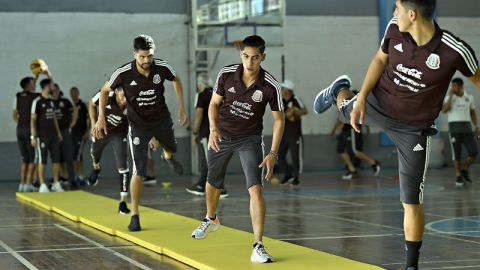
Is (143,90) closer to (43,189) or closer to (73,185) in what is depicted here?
(43,189)

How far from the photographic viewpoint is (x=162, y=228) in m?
12.2

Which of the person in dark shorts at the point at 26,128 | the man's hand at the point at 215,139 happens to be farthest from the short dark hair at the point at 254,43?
the person in dark shorts at the point at 26,128

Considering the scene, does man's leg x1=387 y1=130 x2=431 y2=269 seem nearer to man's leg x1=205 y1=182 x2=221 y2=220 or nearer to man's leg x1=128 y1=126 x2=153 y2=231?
man's leg x1=205 y1=182 x2=221 y2=220

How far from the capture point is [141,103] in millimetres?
12078

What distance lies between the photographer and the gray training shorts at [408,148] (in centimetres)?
809

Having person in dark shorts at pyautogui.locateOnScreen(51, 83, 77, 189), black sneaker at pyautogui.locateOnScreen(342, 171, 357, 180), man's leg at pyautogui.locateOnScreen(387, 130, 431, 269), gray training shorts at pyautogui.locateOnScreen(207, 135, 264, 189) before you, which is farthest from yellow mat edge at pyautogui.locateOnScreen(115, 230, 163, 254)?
black sneaker at pyautogui.locateOnScreen(342, 171, 357, 180)

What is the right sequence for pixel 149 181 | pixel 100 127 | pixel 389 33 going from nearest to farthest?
pixel 389 33 → pixel 100 127 → pixel 149 181

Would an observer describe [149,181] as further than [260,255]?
Yes

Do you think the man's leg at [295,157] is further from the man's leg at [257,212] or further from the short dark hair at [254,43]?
the short dark hair at [254,43]

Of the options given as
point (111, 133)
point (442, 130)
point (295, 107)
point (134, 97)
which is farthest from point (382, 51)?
point (442, 130)

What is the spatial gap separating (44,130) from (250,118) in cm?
1124

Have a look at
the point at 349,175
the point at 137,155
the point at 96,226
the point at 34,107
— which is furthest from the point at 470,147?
the point at 137,155

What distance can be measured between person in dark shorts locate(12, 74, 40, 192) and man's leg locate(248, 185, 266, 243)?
12.2 m

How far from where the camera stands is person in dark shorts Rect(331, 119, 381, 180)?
24.0 meters
